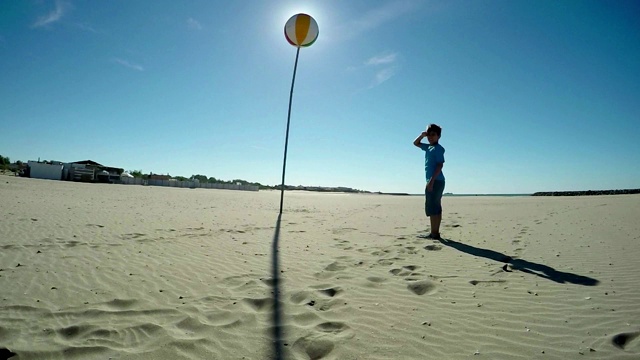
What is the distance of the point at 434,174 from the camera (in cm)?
674

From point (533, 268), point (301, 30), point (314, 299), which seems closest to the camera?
point (314, 299)

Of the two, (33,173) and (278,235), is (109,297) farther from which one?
(33,173)

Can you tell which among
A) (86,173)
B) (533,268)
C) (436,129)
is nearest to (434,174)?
(436,129)

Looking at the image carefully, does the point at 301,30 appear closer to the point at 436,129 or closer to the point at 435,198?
the point at 436,129

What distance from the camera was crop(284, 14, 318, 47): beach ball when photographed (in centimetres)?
1148

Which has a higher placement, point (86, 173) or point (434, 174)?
point (86, 173)

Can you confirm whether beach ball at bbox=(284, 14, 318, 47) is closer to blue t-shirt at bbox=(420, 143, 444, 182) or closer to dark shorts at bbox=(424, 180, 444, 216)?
blue t-shirt at bbox=(420, 143, 444, 182)

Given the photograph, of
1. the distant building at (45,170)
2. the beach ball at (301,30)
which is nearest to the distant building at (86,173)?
the distant building at (45,170)

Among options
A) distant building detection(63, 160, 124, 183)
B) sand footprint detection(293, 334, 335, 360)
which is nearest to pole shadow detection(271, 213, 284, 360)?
sand footprint detection(293, 334, 335, 360)

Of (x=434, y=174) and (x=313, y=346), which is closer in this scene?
(x=313, y=346)

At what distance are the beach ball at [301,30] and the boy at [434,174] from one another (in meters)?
7.25

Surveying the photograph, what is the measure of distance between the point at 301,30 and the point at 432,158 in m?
8.08

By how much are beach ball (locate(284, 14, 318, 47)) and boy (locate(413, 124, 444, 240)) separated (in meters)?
7.25

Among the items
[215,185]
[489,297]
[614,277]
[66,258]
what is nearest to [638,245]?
[614,277]
